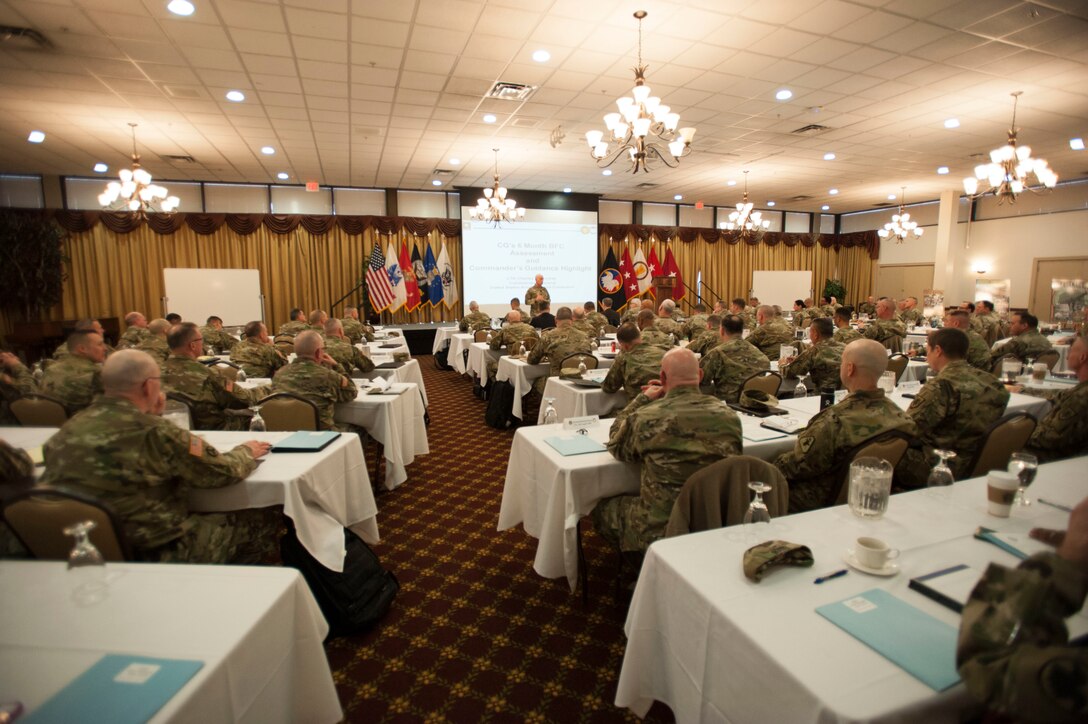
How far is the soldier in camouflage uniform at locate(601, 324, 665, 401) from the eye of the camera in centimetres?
443

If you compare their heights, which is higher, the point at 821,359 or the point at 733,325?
the point at 733,325

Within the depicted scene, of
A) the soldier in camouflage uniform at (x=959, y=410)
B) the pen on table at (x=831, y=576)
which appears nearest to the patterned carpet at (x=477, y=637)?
the pen on table at (x=831, y=576)

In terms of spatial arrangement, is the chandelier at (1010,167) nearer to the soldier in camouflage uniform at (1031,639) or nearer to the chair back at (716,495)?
the chair back at (716,495)

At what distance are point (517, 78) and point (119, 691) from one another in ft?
20.6

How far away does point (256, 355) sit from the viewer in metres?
5.50

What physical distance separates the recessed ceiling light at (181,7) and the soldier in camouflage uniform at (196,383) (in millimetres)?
2671

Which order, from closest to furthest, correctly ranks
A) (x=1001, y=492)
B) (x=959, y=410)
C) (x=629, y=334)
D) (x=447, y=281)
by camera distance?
(x=1001, y=492), (x=959, y=410), (x=629, y=334), (x=447, y=281)

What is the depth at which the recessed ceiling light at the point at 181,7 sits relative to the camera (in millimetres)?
4305

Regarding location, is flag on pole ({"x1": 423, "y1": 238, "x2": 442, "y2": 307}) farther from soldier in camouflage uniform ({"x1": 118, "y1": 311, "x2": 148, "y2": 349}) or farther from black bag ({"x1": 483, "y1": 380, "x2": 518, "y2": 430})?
black bag ({"x1": 483, "y1": 380, "x2": 518, "y2": 430})

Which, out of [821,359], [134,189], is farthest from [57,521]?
[134,189]

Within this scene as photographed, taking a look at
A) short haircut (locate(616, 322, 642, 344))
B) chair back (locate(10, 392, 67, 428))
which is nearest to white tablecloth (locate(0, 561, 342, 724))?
chair back (locate(10, 392, 67, 428))

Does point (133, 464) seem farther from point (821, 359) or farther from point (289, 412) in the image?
point (821, 359)

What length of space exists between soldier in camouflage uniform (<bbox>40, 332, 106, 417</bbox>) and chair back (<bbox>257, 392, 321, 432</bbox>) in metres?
1.71

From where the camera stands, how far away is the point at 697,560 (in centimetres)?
167
